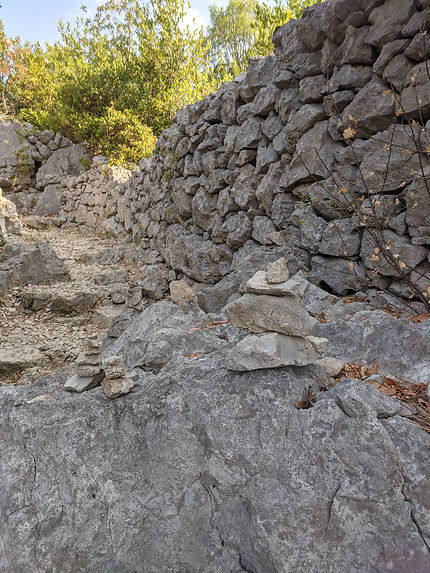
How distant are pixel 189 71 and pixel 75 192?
5876 mm

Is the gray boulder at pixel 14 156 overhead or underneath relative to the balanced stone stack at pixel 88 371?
overhead

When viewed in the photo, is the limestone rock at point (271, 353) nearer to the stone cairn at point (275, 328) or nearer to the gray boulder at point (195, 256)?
the stone cairn at point (275, 328)

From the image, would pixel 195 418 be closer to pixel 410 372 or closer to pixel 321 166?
pixel 410 372

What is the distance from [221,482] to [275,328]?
94 cm

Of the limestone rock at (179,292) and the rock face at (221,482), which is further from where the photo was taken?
the limestone rock at (179,292)

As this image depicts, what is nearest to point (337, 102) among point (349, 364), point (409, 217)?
point (409, 217)

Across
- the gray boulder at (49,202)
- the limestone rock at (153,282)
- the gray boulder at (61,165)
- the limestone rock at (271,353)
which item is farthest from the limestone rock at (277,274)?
the gray boulder at (61,165)

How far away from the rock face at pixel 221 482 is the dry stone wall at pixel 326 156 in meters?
1.78

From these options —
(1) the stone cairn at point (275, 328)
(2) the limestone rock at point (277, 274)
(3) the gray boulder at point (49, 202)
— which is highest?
(3) the gray boulder at point (49, 202)

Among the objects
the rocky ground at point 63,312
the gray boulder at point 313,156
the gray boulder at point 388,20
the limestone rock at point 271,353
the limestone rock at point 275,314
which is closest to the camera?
the limestone rock at point 271,353

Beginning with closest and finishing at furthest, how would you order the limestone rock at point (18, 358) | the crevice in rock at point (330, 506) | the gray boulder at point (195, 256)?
the crevice in rock at point (330, 506)
the limestone rock at point (18, 358)
the gray boulder at point (195, 256)

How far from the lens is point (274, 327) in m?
2.15

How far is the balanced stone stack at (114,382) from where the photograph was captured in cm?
215

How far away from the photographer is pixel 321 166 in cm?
400
